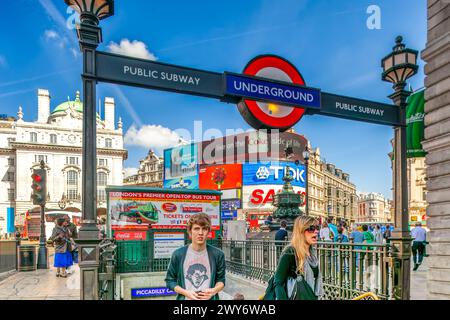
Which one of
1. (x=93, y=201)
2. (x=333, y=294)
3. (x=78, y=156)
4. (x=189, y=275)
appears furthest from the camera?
(x=78, y=156)

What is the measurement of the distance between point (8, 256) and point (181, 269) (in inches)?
521

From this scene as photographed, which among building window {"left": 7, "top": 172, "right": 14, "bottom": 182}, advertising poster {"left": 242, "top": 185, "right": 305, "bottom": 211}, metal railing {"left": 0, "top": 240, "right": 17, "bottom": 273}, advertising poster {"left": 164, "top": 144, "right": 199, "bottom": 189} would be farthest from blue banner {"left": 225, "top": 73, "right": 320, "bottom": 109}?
advertising poster {"left": 164, "top": 144, "right": 199, "bottom": 189}

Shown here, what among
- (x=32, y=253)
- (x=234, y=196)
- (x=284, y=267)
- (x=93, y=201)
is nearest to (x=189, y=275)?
(x=284, y=267)

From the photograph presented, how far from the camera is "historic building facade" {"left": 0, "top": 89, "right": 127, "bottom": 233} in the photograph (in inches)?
2655

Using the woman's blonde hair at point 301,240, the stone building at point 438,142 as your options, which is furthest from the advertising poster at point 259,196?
the woman's blonde hair at point 301,240

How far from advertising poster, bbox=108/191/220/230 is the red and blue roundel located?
23.1 feet

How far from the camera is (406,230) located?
6574mm

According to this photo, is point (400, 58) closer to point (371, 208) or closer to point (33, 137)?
point (33, 137)

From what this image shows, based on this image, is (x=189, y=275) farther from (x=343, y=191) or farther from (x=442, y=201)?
(x=343, y=191)

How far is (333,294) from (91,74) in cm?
633

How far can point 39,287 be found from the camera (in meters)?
10.0

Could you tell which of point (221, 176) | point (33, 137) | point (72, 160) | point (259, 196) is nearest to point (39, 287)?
point (259, 196)

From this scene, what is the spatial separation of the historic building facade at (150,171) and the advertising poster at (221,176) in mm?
24984

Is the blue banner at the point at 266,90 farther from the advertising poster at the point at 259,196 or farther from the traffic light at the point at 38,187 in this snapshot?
the advertising poster at the point at 259,196
